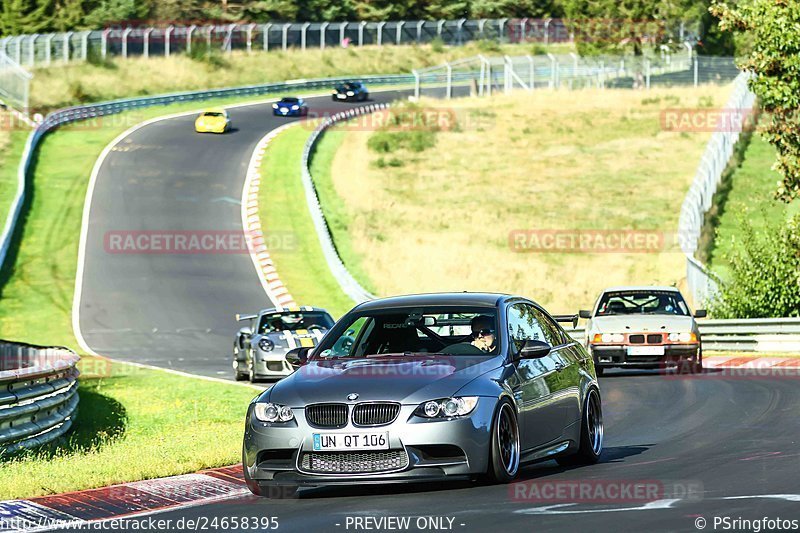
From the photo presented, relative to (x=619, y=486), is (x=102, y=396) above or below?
below

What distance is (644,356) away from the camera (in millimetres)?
21984

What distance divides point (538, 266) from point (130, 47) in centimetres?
4497

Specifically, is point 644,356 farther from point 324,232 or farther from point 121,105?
point 121,105

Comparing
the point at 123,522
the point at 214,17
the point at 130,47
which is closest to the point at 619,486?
the point at 123,522

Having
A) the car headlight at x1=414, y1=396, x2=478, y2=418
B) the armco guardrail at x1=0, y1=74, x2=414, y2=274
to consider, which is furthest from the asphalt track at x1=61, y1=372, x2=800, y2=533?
the armco guardrail at x1=0, y1=74, x2=414, y2=274

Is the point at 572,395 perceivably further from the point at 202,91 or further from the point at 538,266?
the point at 202,91

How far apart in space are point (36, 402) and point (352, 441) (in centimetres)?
672

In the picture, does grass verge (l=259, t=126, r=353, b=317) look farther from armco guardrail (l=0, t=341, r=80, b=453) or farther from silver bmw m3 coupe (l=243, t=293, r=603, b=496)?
silver bmw m3 coupe (l=243, t=293, r=603, b=496)

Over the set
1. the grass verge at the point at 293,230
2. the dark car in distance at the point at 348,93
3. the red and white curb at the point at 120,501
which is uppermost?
the red and white curb at the point at 120,501

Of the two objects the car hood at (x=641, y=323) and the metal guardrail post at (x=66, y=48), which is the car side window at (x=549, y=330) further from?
the metal guardrail post at (x=66, y=48)

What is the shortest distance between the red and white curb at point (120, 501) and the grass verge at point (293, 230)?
2529cm

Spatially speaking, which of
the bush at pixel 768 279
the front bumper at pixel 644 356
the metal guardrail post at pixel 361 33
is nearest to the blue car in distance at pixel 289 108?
the metal guardrail post at pixel 361 33

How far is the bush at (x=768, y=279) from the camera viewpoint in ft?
97.9

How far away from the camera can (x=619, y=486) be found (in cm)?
953
